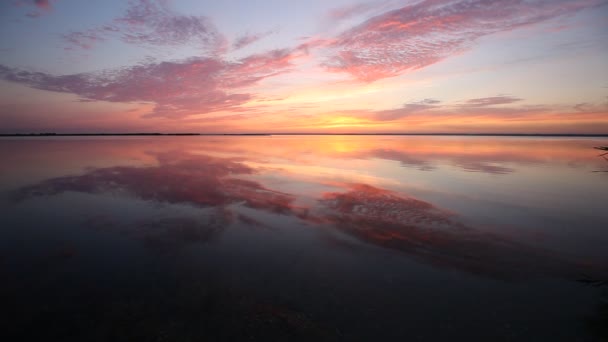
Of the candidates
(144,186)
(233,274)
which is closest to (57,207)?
(144,186)

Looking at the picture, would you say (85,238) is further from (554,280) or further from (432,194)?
(432,194)

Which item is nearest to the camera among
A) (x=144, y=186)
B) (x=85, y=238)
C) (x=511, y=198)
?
(x=85, y=238)

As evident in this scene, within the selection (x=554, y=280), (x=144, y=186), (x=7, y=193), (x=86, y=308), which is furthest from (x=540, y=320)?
(x=7, y=193)

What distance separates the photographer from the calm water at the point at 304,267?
5273 mm

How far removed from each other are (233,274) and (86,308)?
3.03m

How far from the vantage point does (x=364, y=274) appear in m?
7.13

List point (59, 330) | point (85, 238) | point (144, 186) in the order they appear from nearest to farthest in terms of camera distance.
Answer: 1. point (59, 330)
2. point (85, 238)
3. point (144, 186)

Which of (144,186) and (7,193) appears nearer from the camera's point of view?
(7,193)

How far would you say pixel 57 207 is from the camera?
1259 centimetres

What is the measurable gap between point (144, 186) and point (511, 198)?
69.0ft

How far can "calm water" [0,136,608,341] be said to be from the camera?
5.27m

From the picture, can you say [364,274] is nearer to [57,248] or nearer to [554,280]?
[554,280]

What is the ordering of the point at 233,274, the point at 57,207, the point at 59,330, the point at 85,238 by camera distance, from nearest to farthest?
1. the point at 59,330
2. the point at 233,274
3. the point at 85,238
4. the point at 57,207

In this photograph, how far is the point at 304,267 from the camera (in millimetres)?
7484
